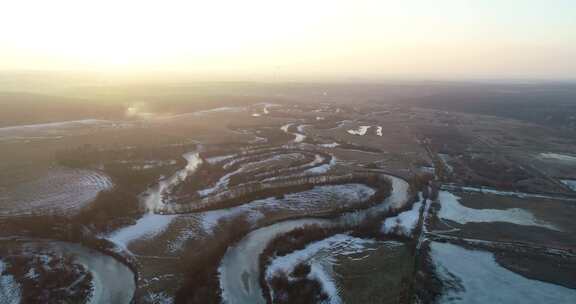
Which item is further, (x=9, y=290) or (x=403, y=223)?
(x=403, y=223)

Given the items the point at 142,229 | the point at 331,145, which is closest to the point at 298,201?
the point at 142,229

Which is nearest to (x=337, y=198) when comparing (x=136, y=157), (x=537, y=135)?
(x=136, y=157)

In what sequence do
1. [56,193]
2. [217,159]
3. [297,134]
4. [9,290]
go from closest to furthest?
[9,290], [56,193], [217,159], [297,134]

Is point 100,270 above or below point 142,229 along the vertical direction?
below

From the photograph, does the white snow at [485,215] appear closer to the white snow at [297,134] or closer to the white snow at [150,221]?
the white snow at [150,221]

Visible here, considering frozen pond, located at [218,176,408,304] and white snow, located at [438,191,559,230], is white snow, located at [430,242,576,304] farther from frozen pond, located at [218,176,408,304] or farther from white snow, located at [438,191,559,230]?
frozen pond, located at [218,176,408,304]

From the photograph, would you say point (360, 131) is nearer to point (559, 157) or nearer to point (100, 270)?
point (559, 157)

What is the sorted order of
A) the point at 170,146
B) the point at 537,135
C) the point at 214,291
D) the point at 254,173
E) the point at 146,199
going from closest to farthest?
1. the point at 214,291
2. the point at 146,199
3. the point at 254,173
4. the point at 170,146
5. the point at 537,135

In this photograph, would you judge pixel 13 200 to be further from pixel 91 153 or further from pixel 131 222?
pixel 91 153
